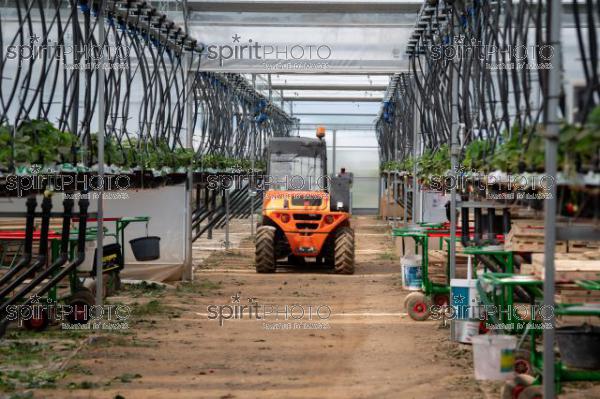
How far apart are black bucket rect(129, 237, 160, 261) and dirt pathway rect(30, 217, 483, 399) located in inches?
15.9

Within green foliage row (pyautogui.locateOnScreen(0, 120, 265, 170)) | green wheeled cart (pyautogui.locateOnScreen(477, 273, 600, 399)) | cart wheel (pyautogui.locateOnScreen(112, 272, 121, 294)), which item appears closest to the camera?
green wheeled cart (pyautogui.locateOnScreen(477, 273, 600, 399))

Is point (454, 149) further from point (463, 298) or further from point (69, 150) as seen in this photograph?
point (69, 150)

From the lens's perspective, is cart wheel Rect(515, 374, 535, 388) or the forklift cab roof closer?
cart wheel Rect(515, 374, 535, 388)

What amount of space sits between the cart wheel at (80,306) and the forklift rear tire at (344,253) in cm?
587

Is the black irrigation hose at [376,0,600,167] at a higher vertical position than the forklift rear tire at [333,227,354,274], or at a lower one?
higher

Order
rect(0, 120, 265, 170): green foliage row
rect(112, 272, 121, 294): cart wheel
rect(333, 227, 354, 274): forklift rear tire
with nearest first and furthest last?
rect(0, 120, 265, 170): green foliage row, rect(112, 272, 121, 294): cart wheel, rect(333, 227, 354, 274): forklift rear tire

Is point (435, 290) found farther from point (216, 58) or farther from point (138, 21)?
point (216, 58)

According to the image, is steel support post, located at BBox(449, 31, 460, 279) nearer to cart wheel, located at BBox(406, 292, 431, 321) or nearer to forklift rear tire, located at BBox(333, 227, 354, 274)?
cart wheel, located at BBox(406, 292, 431, 321)

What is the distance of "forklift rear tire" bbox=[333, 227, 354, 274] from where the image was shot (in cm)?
1530

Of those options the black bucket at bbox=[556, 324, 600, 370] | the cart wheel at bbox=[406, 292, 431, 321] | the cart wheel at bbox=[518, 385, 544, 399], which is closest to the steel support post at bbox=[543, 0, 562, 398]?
the cart wheel at bbox=[518, 385, 544, 399]

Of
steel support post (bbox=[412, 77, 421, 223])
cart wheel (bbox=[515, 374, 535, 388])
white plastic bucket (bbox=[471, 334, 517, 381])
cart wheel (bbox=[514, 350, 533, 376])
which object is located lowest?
cart wheel (bbox=[514, 350, 533, 376])

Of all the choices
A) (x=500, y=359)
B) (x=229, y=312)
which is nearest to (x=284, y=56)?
(x=229, y=312)

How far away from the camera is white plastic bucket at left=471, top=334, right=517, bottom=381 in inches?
252

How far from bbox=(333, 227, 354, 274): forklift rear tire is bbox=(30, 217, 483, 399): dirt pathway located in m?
1.99
